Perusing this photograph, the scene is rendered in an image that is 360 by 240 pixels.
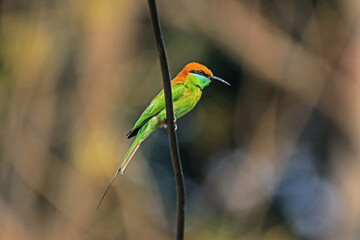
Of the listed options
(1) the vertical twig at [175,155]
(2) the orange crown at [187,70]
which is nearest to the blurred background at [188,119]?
(2) the orange crown at [187,70]

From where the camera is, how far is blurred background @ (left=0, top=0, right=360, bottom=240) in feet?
21.1

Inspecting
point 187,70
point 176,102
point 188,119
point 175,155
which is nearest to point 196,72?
point 187,70

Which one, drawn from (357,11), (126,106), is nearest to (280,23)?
(357,11)

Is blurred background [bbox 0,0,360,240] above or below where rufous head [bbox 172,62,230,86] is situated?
below

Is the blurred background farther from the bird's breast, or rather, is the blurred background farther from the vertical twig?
the vertical twig

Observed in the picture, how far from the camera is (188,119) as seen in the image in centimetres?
916

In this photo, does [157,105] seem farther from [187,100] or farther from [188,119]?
[188,119]

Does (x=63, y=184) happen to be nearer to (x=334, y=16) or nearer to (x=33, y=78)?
(x=33, y=78)

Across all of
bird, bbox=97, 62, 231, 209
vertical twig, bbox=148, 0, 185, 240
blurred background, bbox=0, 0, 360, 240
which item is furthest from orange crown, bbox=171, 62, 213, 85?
blurred background, bbox=0, 0, 360, 240

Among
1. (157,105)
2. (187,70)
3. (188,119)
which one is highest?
(187,70)

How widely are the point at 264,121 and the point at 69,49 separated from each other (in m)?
2.91

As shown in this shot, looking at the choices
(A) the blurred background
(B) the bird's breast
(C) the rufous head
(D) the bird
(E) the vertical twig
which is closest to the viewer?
(E) the vertical twig

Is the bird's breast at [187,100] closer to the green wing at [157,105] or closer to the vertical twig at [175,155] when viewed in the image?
the green wing at [157,105]

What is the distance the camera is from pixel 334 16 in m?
8.05
